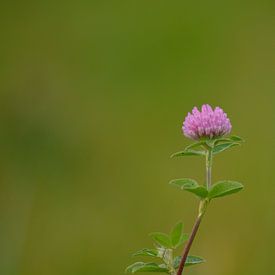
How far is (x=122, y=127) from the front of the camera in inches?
77.8

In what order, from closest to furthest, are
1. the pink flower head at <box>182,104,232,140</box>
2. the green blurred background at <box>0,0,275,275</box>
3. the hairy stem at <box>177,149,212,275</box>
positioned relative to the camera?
the hairy stem at <box>177,149,212,275</box> < the pink flower head at <box>182,104,232,140</box> < the green blurred background at <box>0,0,275,275</box>

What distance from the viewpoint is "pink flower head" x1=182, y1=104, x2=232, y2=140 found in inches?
22.7

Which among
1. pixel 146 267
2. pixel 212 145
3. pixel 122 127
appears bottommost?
pixel 146 267

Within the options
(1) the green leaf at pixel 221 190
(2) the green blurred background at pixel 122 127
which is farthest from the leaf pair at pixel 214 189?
(2) the green blurred background at pixel 122 127

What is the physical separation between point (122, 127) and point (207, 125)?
140 cm

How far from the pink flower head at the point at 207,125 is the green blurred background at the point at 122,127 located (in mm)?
848

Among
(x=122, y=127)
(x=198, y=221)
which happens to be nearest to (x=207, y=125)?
(x=198, y=221)

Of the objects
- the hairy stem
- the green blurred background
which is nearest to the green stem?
the hairy stem

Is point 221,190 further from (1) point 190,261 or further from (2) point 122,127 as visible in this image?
(2) point 122,127

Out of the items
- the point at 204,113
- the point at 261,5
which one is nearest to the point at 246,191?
the point at 261,5

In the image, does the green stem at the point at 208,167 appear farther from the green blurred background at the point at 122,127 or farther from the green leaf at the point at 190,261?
the green blurred background at the point at 122,127

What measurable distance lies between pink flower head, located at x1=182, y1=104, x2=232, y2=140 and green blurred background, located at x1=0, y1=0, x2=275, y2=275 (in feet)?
2.78

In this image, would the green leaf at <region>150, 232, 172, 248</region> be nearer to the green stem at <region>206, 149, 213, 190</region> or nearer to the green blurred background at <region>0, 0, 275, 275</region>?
the green stem at <region>206, 149, 213, 190</region>

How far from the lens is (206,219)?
175 centimetres
